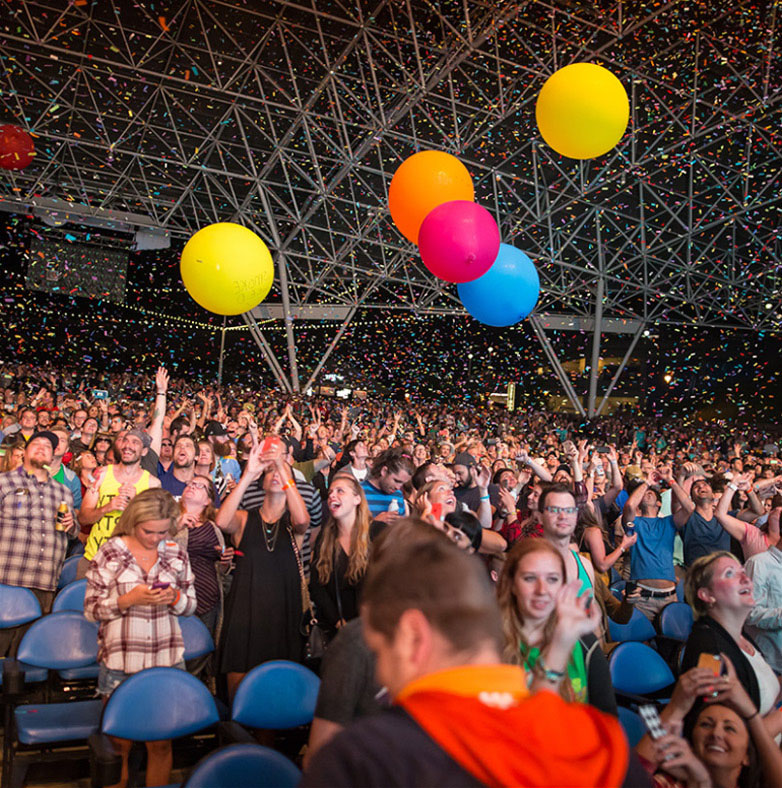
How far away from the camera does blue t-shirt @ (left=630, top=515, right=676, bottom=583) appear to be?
5.27 meters

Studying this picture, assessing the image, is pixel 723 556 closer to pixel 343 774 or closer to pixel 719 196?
pixel 343 774

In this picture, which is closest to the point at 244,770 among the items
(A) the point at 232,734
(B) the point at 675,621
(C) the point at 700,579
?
(A) the point at 232,734

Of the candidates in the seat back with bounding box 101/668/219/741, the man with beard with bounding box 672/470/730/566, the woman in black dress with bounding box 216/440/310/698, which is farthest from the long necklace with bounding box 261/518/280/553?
the man with beard with bounding box 672/470/730/566

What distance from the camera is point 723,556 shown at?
2.81m

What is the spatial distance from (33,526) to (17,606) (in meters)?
0.49

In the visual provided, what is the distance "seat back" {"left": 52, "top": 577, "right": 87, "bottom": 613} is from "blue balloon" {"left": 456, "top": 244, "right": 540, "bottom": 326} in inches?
167

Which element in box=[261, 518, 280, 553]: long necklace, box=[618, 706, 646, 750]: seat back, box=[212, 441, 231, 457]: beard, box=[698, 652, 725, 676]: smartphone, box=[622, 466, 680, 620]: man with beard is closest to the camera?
box=[698, 652, 725, 676]: smartphone

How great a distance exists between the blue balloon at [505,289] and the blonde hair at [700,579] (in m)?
4.14

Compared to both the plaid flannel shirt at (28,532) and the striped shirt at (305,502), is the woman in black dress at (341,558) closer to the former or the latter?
the striped shirt at (305,502)

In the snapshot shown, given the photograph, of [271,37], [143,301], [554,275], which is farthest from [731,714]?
[143,301]

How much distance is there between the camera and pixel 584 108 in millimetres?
6531

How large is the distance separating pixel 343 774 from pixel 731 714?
1.57 metres

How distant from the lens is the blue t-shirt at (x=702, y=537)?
535cm

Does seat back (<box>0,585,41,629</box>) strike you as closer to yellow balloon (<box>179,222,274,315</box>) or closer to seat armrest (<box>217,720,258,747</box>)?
seat armrest (<box>217,720,258,747</box>)
